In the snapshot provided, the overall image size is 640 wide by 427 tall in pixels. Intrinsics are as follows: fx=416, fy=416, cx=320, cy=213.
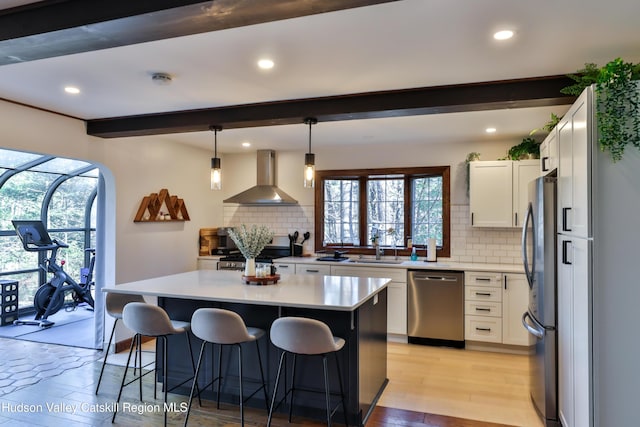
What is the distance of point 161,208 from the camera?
525 centimetres

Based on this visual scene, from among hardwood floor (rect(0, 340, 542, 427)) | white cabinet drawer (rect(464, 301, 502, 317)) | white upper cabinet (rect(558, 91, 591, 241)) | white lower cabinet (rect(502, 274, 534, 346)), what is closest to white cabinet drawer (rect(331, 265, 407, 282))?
white cabinet drawer (rect(464, 301, 502, 317))

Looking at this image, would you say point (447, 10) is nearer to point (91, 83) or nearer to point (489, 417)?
point (91, 83)

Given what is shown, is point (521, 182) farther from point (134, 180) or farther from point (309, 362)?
point (134, 180)

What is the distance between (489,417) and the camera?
3.15 m

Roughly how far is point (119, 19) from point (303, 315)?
Answer: 7.15 ft

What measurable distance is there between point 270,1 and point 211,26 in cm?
34

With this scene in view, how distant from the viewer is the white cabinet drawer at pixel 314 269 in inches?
209

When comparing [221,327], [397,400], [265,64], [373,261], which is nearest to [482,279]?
[373,261]

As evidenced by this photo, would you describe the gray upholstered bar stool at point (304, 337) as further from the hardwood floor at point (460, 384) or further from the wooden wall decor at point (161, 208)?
the wooden wall decor at point (161, 208)

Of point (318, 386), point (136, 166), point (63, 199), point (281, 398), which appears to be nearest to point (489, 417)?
point (318, 386)

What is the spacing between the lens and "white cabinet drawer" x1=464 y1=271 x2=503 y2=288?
15.4 ft

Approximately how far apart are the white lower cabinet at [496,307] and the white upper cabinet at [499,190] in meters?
0.68

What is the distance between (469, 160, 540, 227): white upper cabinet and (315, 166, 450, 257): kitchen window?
471 mm

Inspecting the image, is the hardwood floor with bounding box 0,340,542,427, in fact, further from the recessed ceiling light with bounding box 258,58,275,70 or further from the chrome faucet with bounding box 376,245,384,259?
the recessed ceiling light with bounding box 258,58,275,70
